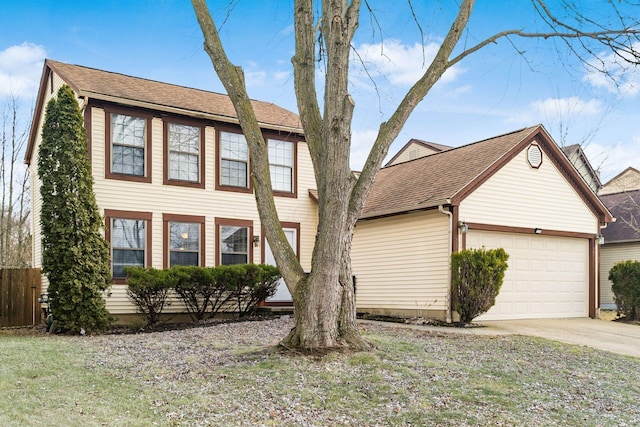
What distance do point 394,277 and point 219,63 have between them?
26.4 ft

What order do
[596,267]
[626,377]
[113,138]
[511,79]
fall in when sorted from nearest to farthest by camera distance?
[626,377], [511,79], [113,138], [596,267]

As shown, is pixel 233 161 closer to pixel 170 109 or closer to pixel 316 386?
pixel 170 109

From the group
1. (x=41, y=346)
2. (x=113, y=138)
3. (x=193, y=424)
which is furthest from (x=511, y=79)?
(x=113, y=138)

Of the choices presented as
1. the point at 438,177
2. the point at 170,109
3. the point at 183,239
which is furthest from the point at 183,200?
the point at 438,177

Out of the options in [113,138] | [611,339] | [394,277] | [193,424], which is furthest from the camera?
[394,277]

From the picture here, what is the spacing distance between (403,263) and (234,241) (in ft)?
13.4

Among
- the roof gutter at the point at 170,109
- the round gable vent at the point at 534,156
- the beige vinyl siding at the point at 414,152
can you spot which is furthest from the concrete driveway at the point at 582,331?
the beige vinyl siding at the point at 414,152

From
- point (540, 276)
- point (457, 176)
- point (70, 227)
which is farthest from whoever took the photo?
point (540, 276)

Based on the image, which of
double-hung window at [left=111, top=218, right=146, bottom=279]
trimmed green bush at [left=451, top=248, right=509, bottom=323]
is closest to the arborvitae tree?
double-hung window at [left=111, top=218, right=146, bottom=279]

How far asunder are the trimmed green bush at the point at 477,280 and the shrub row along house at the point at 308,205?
1.28 feet

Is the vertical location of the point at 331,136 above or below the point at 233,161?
below

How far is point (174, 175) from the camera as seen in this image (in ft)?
44.7

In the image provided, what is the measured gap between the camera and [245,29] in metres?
8.74

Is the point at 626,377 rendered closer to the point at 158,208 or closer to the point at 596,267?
the point at 596,267
